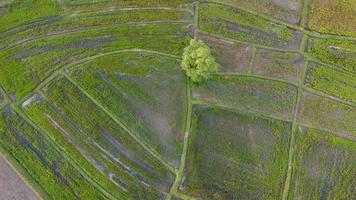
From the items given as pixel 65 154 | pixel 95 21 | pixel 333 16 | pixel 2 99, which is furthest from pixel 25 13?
pixel 333 16

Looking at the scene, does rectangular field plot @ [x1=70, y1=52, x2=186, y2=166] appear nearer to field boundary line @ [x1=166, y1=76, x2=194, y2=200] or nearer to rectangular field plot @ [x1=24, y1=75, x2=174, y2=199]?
field boundary line @ [x1=166, y1=76, x2=194, y2=200]

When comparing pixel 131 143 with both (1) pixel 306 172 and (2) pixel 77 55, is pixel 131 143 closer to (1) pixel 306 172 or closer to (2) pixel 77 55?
(2) pixel 77 55

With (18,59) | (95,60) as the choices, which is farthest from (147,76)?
(18,59)

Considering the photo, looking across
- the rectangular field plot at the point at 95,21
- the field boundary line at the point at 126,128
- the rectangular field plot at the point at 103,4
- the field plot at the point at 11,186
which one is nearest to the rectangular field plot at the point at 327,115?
the field boundary line at the point at 126,128

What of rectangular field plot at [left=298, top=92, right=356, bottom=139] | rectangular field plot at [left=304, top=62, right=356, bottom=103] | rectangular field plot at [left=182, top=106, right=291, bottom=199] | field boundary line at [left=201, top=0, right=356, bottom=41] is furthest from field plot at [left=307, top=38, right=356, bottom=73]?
rectangular field plot at [left=182, top=106, right=291, bottom=199]

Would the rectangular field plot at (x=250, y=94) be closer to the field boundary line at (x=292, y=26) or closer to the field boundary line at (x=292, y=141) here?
the field boundary line at (x=292, y=141)
